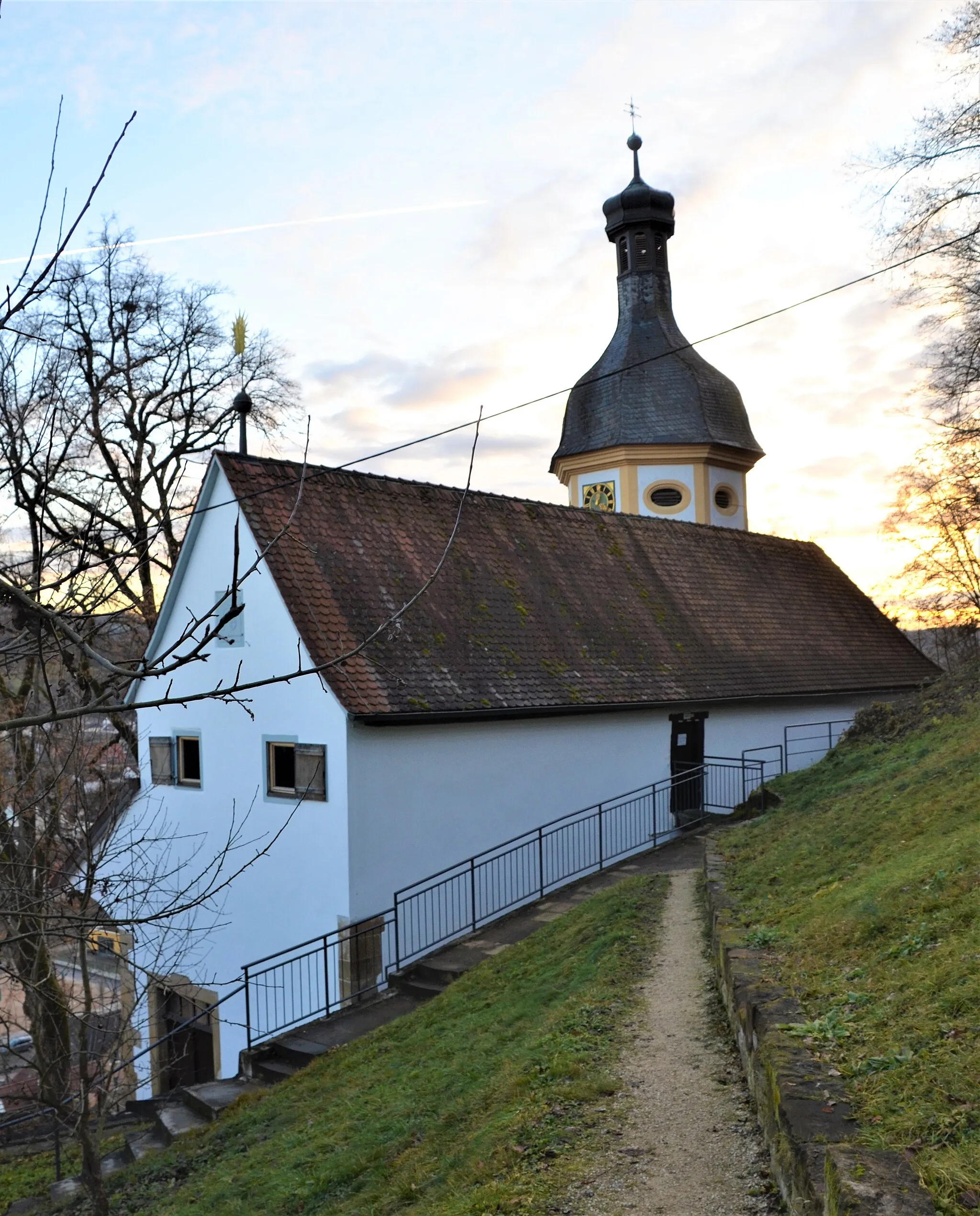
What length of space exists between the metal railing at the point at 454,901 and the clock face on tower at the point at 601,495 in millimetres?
12269

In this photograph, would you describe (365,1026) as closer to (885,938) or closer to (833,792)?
(833,792)

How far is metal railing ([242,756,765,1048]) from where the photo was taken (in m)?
Result: 13.5

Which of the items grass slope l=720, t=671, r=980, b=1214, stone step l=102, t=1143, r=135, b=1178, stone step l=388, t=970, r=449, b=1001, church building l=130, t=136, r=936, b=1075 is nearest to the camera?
grass slope l=720, t=671, r=980, b=1214

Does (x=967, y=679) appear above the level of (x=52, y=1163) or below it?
above

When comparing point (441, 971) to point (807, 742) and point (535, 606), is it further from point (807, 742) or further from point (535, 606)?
point (807, 742)

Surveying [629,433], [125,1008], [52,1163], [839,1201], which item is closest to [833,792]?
[125,1008]

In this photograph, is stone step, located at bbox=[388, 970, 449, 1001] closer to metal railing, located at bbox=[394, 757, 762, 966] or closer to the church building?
metal railing, located at bbox=[394, 757, 762, 966]

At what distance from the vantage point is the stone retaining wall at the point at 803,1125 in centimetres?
349

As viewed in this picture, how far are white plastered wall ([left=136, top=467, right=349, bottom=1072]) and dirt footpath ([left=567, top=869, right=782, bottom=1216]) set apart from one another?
7039 millimetres

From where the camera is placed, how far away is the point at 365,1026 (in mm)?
11938

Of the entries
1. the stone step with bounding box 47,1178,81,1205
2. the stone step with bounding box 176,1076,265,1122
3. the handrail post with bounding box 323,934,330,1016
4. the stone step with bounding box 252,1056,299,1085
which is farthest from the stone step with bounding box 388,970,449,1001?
the stone step with bounding box 47,1178,81,1205

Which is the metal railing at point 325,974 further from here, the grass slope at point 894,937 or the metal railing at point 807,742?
the metal railing at point 807,742

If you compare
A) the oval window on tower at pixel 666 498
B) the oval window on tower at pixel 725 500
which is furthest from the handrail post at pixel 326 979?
the oval window on tower at pixel 725 500

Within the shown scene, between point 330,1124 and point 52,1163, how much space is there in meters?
9.47
